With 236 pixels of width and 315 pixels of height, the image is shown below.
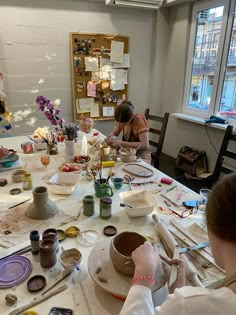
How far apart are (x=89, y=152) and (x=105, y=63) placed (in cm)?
194

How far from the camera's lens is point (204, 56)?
3.28 metres

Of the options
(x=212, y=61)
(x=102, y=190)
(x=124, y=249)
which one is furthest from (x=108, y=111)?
(x=124, y=249)

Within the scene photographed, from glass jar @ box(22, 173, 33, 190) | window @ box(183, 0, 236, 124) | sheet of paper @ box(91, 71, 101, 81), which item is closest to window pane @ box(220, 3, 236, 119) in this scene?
window @ box(183, 0, 236, 124)

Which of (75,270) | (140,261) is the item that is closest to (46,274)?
(75,270)

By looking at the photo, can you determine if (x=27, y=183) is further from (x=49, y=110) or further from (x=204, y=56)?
(x=204, y=56)

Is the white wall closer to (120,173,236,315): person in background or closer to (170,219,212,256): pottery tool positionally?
(170,219,212,256): pottery tool

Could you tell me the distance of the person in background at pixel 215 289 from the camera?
53 centimetres

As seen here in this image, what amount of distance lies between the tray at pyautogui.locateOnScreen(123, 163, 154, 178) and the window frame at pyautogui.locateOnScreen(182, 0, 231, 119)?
6.45 feet

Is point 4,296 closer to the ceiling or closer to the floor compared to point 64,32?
closer to the floor

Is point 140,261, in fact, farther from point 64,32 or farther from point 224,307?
point 64,32

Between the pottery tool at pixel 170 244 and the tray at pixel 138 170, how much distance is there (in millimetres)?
504

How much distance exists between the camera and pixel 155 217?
1.11 metres

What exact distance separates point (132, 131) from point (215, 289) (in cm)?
182

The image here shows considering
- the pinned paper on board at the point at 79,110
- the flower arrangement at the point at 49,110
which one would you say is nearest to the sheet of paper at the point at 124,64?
the pinned paper on board at the point at 79,110
